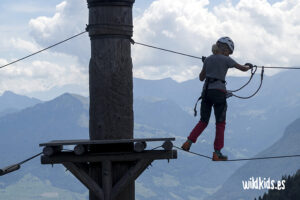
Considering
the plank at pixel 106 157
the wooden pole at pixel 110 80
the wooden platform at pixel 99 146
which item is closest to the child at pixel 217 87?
the plank at pixel 106 157

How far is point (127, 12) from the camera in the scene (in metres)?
7.32

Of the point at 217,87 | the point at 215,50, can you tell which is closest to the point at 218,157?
the point at 217,87

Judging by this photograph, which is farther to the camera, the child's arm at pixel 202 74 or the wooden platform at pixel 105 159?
the child's arm at pixel 202 74

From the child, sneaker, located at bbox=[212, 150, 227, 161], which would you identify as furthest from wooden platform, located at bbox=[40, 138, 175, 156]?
the child

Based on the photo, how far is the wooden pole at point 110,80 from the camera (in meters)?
7.12

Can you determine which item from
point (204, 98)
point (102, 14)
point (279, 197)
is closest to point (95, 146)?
point (102, 14)

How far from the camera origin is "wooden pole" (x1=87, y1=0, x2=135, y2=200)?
7125 millimetres

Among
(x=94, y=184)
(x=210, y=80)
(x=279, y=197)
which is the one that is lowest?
(x=279, y=197)

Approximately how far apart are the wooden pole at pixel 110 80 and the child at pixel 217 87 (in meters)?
2.31

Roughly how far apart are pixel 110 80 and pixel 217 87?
2656 mm

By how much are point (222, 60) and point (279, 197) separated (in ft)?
418

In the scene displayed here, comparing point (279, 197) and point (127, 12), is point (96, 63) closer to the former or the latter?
point (127, 12)

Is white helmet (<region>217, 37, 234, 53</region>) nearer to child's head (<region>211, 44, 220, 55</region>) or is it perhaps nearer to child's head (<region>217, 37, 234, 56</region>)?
child's head (<region>217, 37, 234, 56</region>)

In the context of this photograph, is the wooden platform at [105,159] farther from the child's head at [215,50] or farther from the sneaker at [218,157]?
the child's head at [215,50]
